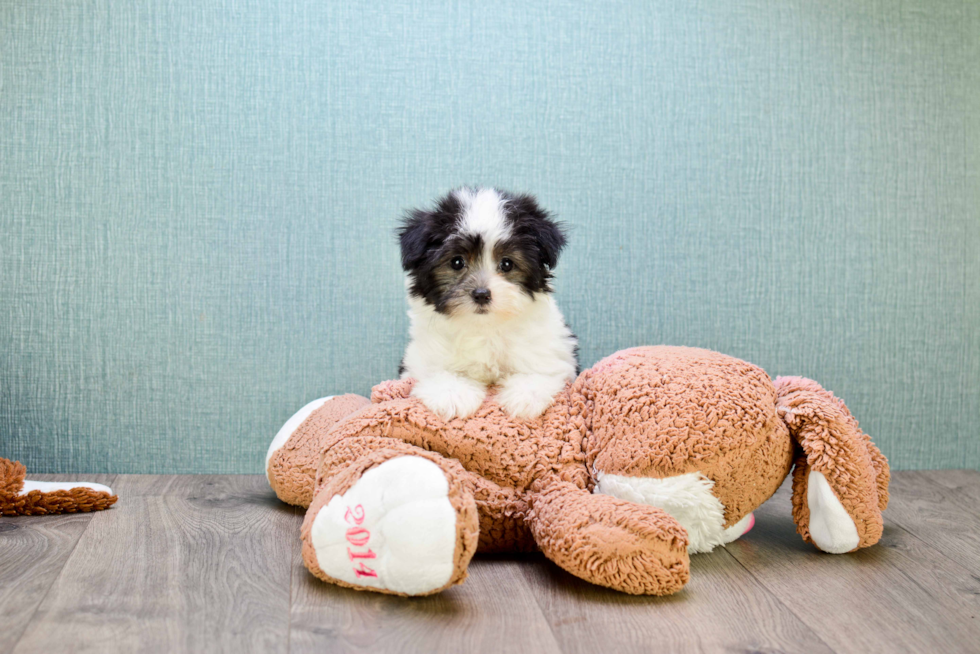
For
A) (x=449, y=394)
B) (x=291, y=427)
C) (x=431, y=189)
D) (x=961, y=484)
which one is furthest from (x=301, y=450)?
(x=961, y=484)

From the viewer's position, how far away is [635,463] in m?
1.63

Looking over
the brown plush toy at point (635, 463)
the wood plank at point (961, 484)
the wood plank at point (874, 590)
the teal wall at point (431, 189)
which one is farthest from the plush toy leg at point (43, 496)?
the wood plank at point (961, 484)

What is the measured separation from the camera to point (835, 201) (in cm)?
262

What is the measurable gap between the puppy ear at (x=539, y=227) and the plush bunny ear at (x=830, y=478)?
62 cm

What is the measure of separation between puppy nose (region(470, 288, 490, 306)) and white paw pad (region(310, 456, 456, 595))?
405 mm

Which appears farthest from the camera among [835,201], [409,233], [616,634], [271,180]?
[835,201]

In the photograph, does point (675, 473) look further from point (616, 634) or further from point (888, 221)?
point (888, 221)

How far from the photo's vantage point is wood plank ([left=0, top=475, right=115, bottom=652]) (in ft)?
4.41

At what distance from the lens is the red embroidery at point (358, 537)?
1388mm

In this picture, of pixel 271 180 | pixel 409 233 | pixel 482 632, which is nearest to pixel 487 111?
pixel 271 180

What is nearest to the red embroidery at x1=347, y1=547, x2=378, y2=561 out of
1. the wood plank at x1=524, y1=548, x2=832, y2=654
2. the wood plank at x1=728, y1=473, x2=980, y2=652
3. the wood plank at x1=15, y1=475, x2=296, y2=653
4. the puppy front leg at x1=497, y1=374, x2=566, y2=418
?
the wood plank at x1=15, y1=475, x2=296, y2=653

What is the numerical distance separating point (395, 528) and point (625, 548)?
42cm

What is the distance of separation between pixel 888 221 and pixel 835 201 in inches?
7.8

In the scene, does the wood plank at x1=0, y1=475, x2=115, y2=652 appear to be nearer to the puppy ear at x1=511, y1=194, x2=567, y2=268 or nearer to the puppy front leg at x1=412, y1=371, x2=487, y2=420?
the puppy front leg at x1=412, y1=371, x2=487, y2=420
